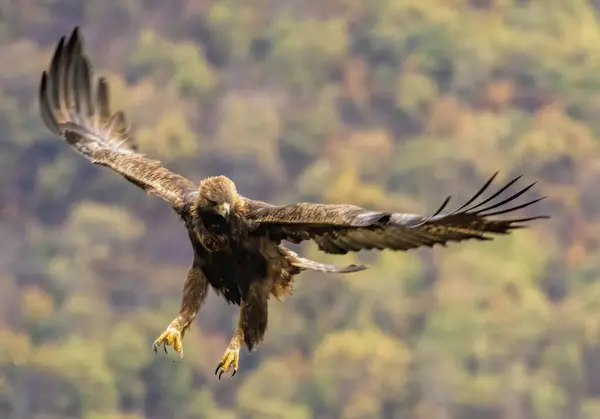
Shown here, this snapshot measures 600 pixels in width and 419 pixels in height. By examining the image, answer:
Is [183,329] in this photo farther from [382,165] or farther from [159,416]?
[382,165]

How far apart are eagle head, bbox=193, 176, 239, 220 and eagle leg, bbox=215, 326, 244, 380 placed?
84 centimetres

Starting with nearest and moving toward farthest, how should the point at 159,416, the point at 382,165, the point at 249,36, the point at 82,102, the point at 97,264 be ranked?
the point at 82,102 → the point at 159,416 → the point at 97,264 → the point at 382,165 → the point at 249,36

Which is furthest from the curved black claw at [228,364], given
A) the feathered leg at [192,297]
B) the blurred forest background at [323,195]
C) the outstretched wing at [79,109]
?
the blurred forest background at [323,195]

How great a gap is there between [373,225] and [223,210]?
1.05 metres

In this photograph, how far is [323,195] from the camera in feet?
123

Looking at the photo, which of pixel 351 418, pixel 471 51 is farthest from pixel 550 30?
pixel 351 418

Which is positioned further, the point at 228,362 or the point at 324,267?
the point at 324,267

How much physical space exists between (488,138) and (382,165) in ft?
12.1

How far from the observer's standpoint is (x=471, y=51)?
44.2m

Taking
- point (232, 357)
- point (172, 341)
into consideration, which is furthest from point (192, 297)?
point (232, 357)

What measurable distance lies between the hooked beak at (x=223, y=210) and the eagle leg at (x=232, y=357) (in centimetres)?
86

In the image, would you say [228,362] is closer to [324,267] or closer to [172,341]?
[172,341]

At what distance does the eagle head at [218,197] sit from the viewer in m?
8.59

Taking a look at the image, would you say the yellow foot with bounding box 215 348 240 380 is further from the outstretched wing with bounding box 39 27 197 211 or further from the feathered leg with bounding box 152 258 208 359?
the outstretched wing with bounding box 39 27 197 211
